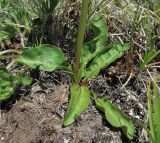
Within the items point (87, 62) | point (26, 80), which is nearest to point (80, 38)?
point (87, 62)

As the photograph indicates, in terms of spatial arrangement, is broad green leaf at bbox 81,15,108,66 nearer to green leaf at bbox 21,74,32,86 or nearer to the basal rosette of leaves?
the basal rosette of leaves

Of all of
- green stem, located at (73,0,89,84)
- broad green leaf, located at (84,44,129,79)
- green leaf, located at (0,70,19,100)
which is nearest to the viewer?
green stem, located at (73,0,89,84)

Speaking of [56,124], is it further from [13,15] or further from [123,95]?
[13,15]

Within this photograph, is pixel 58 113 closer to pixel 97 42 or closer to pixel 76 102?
pixel 76 102

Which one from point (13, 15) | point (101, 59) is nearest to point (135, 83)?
point (101, 59)

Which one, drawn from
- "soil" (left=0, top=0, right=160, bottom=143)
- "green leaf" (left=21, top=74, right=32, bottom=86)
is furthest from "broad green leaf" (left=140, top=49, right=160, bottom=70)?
"green leaf" (left=21, top=74, right=32, bottom=86)

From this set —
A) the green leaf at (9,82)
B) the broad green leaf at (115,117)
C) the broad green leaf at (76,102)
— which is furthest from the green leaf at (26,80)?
the broad green leaf at (115,117)
